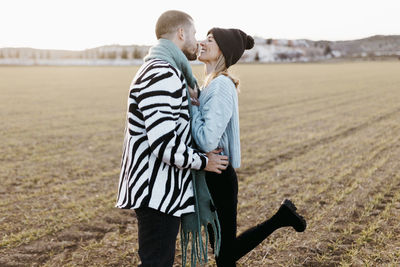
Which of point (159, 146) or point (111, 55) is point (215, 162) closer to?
point (159, 146)

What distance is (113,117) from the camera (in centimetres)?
1429

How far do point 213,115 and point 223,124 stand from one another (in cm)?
9

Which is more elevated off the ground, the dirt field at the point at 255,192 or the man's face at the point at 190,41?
the man's face at the point at 190,41

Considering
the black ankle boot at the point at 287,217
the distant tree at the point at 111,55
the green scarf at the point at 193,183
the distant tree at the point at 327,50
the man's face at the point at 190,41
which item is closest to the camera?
the green scarf at the point at 193,183

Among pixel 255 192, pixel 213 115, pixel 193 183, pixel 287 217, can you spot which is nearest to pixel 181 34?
pixel 213 115

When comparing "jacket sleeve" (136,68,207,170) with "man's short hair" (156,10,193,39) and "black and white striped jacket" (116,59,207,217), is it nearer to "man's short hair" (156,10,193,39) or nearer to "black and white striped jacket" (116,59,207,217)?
"black and white striped jacket" (116,59,207,217)

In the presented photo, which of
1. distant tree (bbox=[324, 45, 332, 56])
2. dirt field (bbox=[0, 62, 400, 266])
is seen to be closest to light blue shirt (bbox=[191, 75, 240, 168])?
dirt field (bbox=[0, 62, 400, 266])

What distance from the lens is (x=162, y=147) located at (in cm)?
207

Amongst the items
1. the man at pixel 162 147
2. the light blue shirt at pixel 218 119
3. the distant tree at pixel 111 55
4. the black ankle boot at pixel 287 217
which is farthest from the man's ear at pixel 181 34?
the distant tree at pixel 111 55

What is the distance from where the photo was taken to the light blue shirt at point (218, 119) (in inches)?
90.6

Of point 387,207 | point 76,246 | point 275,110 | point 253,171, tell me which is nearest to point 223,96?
point 76,246

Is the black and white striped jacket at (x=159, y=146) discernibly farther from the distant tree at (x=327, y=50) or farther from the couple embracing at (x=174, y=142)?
the distant tree at (x=327, y=50)

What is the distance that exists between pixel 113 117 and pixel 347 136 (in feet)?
28.4

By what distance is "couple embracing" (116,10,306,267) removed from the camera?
2072 millimetres
